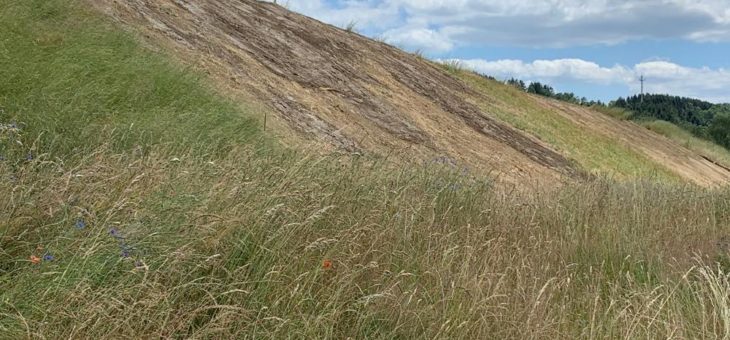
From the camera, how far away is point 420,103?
1417 centimetres

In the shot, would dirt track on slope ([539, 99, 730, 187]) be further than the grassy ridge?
Yes

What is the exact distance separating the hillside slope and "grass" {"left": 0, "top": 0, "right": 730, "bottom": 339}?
7.15 ft

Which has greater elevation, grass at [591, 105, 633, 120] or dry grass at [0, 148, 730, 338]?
grass at [591, 105, 633, 120]

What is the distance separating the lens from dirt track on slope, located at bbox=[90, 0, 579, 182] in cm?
962

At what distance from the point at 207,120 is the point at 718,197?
6545 millimetres

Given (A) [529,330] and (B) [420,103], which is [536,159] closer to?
(B) [420,103]

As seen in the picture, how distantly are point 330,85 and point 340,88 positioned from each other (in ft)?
0.75

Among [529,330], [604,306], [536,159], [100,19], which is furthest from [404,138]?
[529,330]

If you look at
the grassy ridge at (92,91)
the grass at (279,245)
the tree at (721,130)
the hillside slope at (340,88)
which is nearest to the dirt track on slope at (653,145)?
the hillside slope at (340,88)

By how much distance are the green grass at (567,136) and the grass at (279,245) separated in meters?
9.97

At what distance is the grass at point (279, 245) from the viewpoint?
2.93m

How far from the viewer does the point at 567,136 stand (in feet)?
60.9

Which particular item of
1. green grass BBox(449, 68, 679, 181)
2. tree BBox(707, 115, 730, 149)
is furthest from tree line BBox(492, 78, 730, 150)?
green grass BBox(449, 68, 679, 181)

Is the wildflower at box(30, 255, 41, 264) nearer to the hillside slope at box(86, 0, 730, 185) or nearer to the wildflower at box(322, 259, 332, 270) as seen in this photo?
the wildflower at box(322, 259, 332, 270)
